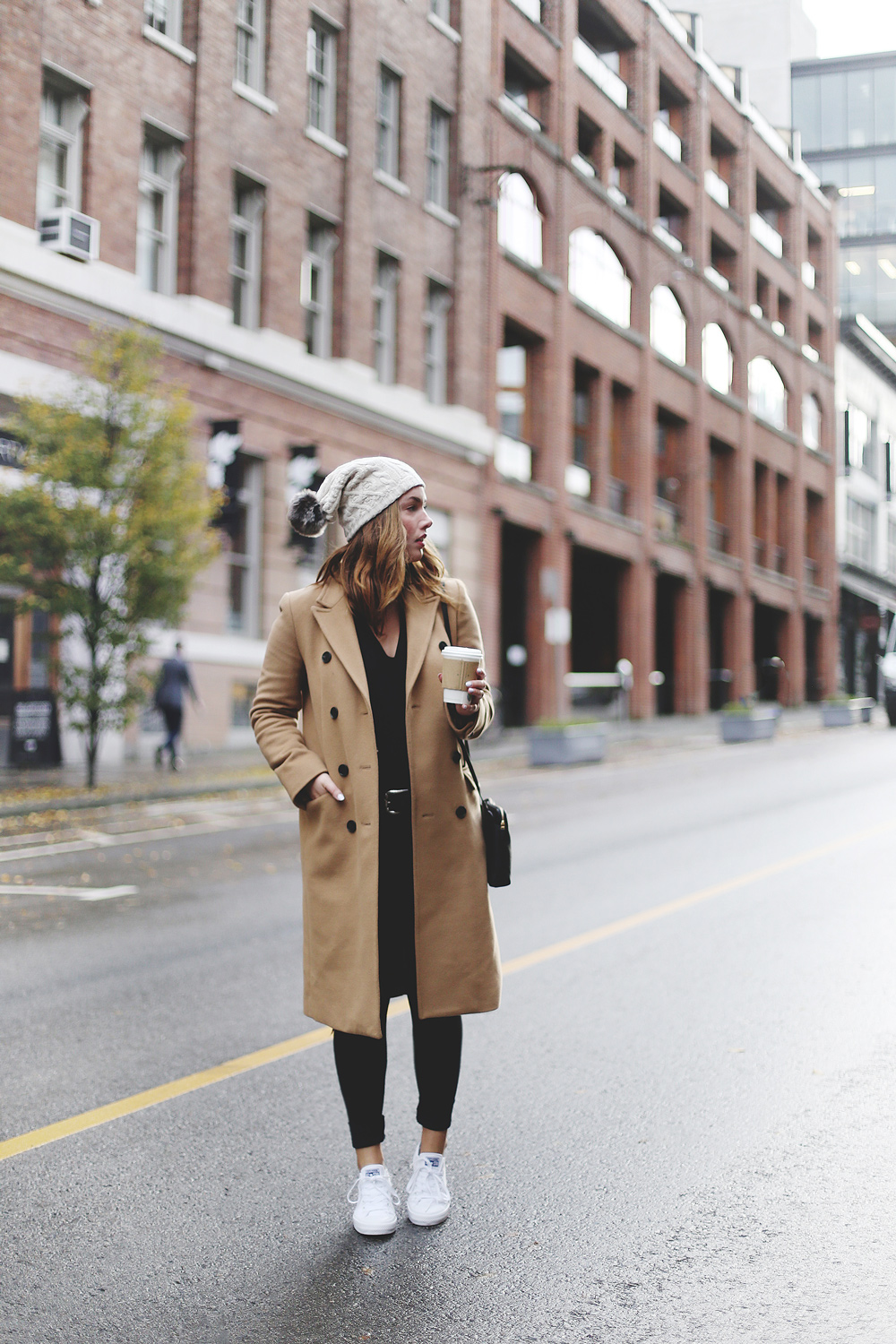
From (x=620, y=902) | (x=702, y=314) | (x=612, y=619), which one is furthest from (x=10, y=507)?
(x=702, y=314)

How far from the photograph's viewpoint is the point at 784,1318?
2934 mm

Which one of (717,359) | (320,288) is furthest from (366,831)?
(717,359)

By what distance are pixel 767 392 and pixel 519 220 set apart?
2054 cm

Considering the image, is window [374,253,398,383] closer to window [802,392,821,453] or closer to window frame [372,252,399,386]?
window frame [372,252,399,386]

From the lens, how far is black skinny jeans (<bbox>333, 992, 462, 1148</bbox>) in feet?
11.3

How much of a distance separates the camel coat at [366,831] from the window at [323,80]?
23181 mm

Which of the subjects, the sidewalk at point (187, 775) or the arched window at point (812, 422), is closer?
the sidewalk at point (187, 775)

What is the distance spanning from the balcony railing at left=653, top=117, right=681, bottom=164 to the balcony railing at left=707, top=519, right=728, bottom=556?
461 inches

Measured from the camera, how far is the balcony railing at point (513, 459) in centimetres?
3003

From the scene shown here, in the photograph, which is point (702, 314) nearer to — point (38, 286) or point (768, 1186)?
point (38, 286)

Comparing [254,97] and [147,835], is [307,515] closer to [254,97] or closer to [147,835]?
[147,835]

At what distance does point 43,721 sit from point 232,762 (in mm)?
3009

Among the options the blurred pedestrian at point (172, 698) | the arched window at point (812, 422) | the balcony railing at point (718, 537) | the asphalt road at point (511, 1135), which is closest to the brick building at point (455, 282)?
the balcony railing at point (718, 537)

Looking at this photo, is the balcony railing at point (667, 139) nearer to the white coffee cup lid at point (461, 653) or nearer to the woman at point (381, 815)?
the woman at point (381, 815)
